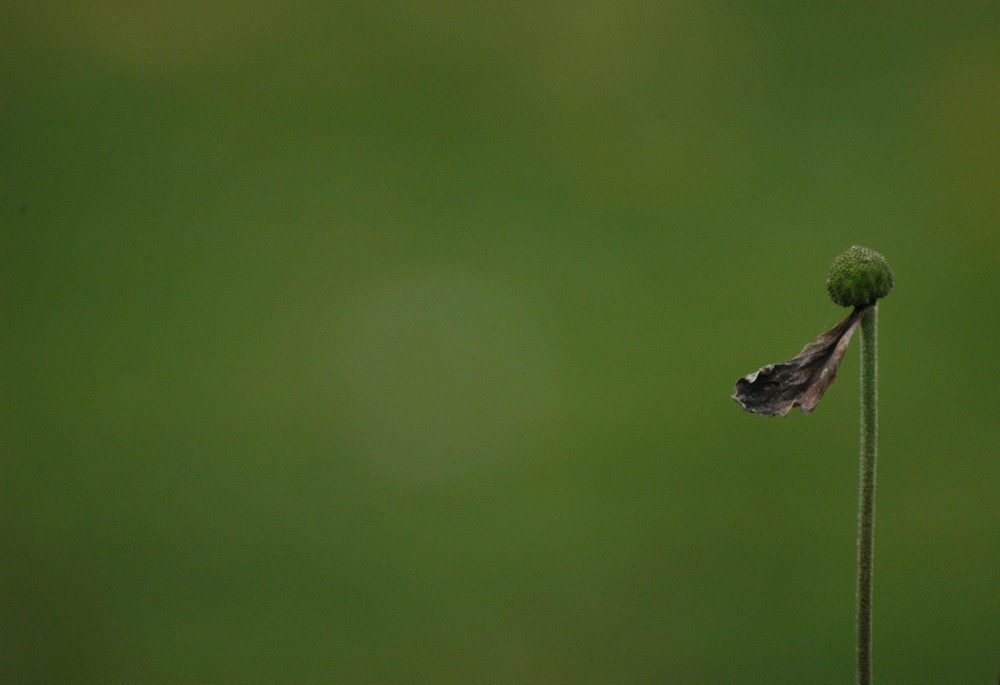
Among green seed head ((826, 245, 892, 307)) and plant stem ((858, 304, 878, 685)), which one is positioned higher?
green seed head ((826, 245, 892, 307))

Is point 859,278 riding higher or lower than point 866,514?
higher

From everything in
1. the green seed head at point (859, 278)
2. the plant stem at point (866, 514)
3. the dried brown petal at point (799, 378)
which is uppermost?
the green seed head at point (859, 278)

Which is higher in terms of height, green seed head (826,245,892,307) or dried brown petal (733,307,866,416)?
green seed head (826,245,892,307)

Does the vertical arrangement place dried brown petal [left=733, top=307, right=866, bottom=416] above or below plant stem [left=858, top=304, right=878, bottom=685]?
above

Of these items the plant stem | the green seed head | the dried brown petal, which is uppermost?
the green seed head
